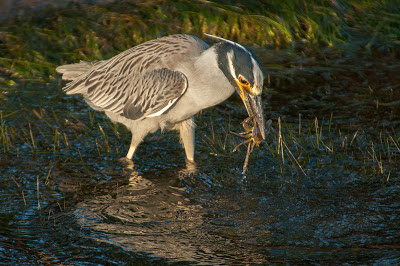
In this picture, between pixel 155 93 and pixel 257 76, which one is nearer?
pixel 257 76

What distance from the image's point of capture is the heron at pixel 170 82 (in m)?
5.73

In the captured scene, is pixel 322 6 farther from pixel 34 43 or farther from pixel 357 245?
pixel 357 245

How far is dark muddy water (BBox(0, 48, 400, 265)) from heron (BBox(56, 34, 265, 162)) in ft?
1.76

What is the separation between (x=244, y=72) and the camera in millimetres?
5551

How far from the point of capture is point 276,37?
1061 centimetres

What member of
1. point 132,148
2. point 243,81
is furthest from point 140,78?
point 243,81

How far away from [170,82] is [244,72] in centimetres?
99

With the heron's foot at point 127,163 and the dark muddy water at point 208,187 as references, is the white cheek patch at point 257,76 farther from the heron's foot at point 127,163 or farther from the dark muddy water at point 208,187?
the heron's foot at point 127,163

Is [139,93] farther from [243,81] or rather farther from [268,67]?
[268,67]

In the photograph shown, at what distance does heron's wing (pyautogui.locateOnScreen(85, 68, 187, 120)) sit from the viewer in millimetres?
6215

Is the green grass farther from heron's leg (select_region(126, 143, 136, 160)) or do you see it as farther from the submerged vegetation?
heron's leg (select_region(126, 143, 136, 160))

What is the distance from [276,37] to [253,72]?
5.31 m

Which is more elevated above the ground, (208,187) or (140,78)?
(140,78)

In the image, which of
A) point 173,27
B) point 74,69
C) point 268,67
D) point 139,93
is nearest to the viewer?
point 139,93
